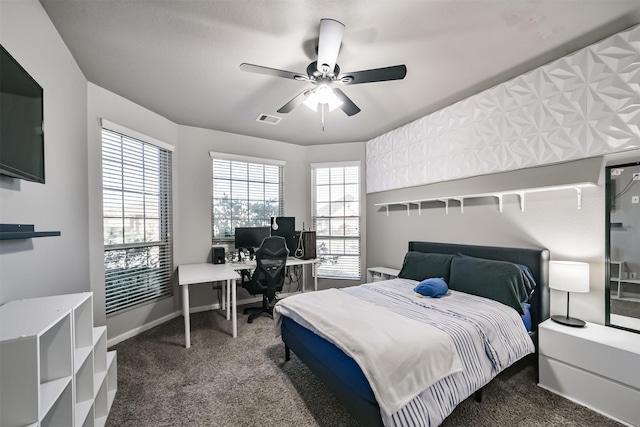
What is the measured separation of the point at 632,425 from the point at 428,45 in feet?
9.77

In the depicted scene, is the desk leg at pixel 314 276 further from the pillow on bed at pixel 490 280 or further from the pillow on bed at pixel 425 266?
the pillow on bed at pixel 490 280

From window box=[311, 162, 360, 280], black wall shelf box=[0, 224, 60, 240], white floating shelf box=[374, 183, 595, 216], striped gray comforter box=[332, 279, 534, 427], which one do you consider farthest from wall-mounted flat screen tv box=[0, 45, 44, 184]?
window box=[311, 162, 360, 280]

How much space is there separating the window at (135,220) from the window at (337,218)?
2.40m

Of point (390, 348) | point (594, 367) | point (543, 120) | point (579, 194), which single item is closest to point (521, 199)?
point (579, 194)

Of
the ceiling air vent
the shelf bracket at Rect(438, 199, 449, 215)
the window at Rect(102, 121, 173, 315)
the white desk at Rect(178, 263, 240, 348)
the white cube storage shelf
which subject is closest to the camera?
the white cube storage shelf

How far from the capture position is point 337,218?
4797mm

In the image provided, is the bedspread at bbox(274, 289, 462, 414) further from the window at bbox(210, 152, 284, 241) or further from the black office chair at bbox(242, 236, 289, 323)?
the window at bbox(210, 152, 284, 241)

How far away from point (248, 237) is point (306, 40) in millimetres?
2820

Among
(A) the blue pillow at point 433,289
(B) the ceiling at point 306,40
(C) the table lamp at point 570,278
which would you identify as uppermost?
(B) the ceiling at point 306,40

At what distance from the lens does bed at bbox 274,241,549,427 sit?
1.44 metres

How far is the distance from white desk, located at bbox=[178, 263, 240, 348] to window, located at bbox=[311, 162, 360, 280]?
180 cm

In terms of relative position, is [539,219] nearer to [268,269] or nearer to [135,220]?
[268,269]

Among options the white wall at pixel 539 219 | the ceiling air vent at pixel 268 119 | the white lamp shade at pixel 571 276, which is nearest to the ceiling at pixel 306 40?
the ceiling air vent at pixel 268 119

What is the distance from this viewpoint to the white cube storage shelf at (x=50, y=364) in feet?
3.02
